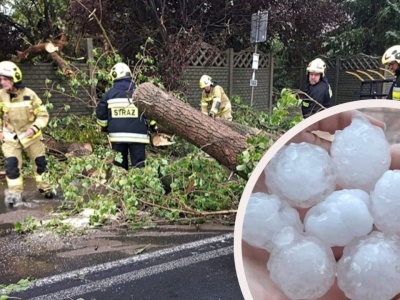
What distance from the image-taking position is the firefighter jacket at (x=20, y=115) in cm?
486

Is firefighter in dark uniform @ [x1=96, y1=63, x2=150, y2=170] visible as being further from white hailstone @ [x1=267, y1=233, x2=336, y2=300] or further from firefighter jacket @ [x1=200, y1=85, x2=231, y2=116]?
white hailstone @ [x1=267, y1=233, x2=336, y2=300]

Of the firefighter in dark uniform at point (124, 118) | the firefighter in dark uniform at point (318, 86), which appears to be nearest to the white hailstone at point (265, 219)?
the firefighter in dark uniform at point (124, 118)

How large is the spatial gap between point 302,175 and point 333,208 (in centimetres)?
12

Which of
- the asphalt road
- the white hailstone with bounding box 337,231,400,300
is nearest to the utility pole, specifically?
the asphalt road

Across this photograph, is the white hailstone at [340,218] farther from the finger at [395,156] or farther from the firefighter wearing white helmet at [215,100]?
the firefighter wearing white helmet at [215,100]

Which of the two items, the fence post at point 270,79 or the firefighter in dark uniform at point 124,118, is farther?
the fence post at point 270,79

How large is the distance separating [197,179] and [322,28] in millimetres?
9816

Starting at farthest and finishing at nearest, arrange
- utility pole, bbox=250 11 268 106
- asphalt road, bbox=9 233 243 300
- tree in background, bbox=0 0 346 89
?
tree in background, bbox=0 0 346 89 → utility pole, bbox=250 11 268 106 → asphalt road, bbox=9 233 243 300

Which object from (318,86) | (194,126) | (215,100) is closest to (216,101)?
(215,100)

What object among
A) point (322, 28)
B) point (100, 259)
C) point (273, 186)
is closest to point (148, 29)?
point (322, 28)

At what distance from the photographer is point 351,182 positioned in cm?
113

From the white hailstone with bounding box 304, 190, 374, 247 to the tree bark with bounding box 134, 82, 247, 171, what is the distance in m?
2.42

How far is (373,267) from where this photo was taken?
110 centimetres

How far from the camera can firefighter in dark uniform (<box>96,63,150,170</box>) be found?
4973mm
